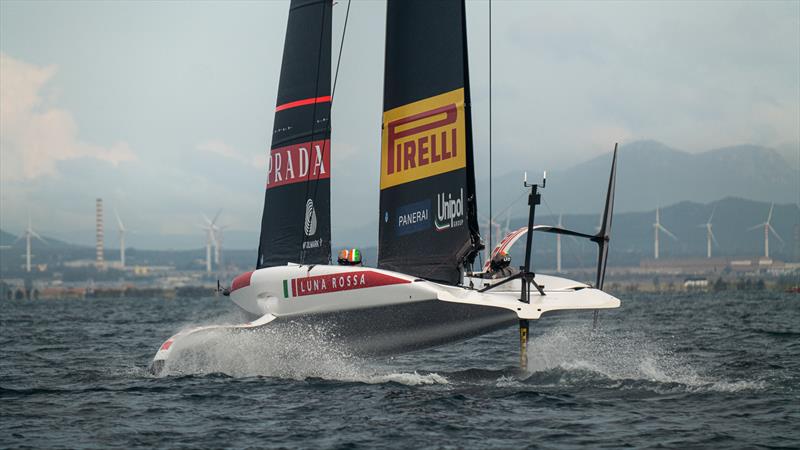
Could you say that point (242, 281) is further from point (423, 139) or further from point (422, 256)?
point (423, 139)

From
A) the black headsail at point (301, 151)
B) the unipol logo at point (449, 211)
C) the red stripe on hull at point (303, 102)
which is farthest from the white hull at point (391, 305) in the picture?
the red stripe on hull at point (303, 102)

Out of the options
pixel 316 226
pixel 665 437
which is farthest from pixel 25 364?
pixel 665 437

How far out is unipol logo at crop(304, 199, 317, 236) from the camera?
61.7 feet

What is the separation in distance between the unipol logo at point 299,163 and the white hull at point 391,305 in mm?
2346

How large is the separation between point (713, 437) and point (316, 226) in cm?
909

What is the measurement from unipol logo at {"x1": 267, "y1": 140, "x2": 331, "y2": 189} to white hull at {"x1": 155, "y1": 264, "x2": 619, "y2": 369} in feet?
7.70

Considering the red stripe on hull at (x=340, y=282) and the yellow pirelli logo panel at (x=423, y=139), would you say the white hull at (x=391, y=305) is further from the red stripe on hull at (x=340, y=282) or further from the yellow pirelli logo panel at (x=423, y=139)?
the yellow pirelli logo panel at (x=423, y=139)

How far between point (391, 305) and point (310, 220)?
3.97m

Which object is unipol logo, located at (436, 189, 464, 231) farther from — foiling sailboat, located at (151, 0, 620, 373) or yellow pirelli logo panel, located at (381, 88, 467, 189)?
yellow pirelli logo panel, located at (381, 88, 467, 189)

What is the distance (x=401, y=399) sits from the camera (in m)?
14.0

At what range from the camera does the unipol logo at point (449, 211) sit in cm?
1591

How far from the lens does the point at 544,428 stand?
11.9 metres

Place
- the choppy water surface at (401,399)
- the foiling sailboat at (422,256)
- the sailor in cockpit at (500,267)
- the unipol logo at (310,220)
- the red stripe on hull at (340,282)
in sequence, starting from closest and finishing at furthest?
the choppy water surface at (401,399)
the foiling sailboat at (422,256)
the red stripe on hull at (340,282)
the sailor in cockpit at (500,267)
the unipol logo at (310,220)

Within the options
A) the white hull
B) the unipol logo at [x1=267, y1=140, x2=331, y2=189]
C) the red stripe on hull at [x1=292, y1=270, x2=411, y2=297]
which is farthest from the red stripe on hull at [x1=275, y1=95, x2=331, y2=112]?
the red stripe on hull at [x1=292, y1=270, x2=411, y2=297]
